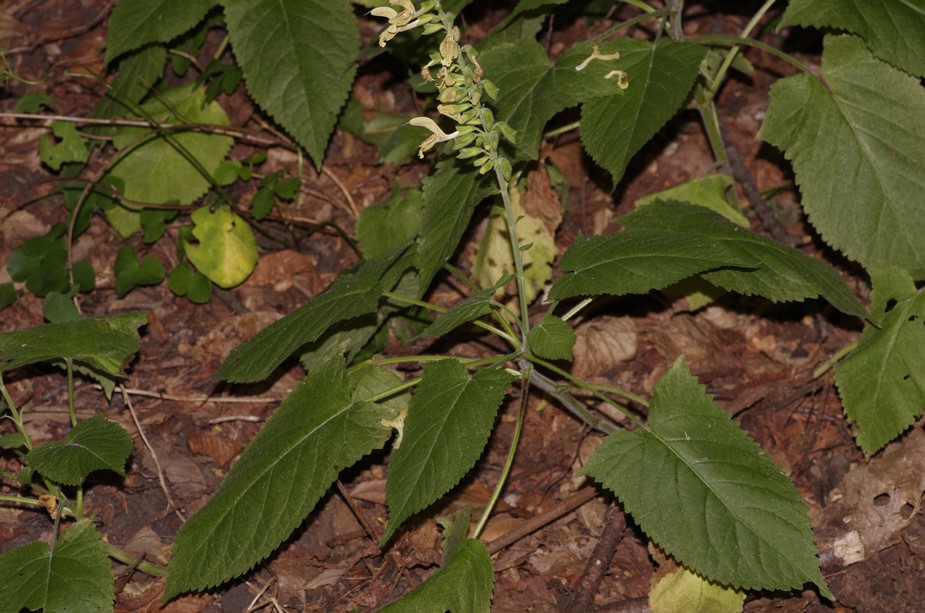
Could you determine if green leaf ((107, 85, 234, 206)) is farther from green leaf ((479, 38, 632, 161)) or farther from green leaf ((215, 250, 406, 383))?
green leaf ((479, 38, 632, 161))

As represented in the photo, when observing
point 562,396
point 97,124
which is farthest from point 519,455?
point 97,124

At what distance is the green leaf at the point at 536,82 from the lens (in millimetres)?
2961

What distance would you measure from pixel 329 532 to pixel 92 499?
2.47 feet

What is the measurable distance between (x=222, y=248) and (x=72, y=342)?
0.77 metres

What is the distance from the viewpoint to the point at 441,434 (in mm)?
2439

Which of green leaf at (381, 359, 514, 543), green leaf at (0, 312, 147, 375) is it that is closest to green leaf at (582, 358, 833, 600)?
green leaf at (381, 359, 514, 543)

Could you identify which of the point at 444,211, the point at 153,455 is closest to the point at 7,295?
the point at 153,455

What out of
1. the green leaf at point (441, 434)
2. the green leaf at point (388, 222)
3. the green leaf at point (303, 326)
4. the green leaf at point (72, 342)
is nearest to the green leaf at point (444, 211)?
the green leaf at point (303, 326)

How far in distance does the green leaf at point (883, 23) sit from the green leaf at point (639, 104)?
0.35 metres

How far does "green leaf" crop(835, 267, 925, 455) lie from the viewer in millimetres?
2840

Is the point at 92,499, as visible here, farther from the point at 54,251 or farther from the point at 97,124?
the point at 97,124

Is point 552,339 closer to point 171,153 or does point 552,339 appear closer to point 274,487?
point 274,487

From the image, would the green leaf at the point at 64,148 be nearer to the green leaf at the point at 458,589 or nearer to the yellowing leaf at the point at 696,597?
the green leaf at the point at 458,589

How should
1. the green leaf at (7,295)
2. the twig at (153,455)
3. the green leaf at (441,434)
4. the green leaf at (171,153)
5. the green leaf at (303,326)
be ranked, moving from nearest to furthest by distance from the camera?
1. the green leaf at (441,434)
2. the green leaf at (303,326)
3. the twig at (153,455)
4. the green leaf at (7,295)
5. the green leaf at (171,153)
